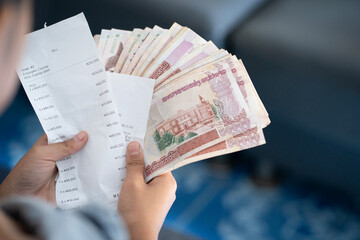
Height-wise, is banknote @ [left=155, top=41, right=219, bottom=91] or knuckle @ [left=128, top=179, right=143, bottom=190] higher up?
banknote @ [left=155, top=41, right=219, bottom=91]

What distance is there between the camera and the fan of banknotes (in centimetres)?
115

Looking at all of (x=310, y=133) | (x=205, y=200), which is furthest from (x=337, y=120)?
(x=205, y=200)

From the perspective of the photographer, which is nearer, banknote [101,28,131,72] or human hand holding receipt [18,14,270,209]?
→ human hand holding receipt [18,14,270,209]

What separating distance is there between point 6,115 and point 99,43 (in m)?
0.91

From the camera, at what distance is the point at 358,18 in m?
1.75

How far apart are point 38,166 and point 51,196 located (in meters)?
0.11

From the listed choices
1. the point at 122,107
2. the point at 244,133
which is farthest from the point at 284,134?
the point at 122,107

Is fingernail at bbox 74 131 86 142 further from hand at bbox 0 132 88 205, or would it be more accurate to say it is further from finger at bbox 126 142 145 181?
finger at bbox 126 142 145 181

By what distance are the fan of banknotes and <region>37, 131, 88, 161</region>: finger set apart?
0.17 metres

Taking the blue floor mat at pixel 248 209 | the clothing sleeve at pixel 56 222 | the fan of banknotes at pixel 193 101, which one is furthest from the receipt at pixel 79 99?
the blue floor mat at pixel 248 209

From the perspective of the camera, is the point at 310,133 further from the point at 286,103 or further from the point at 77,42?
the point at 77,42

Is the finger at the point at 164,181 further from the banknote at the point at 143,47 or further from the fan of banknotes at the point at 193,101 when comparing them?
the banknote at the point at 143,47

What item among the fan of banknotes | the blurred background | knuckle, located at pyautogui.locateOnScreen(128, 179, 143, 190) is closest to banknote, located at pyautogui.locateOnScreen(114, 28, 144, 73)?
the fan of banknotes

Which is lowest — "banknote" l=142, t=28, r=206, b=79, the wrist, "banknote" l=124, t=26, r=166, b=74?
the wrist
